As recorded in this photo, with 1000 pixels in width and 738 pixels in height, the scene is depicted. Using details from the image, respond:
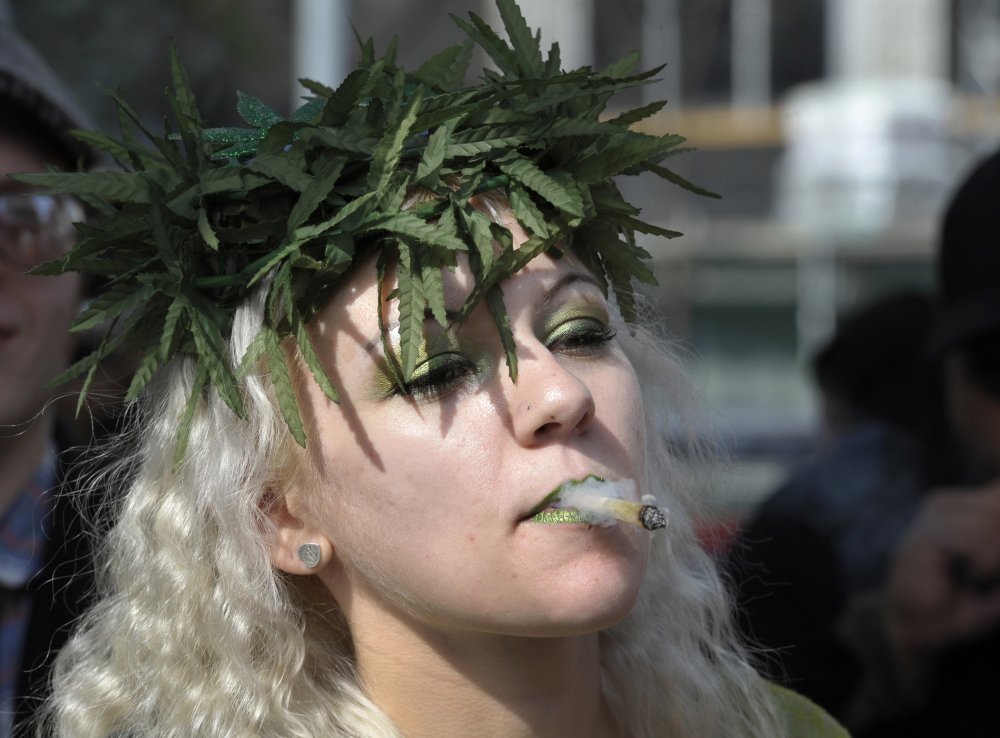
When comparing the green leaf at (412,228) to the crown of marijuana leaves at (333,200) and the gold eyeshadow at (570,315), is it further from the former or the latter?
the gold eyeshadow at (570,315)

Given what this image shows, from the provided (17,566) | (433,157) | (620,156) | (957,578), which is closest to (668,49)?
(957,578)

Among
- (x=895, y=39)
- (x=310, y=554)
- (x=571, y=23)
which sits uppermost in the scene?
(x=571, y=23)

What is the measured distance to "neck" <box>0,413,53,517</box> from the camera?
2.44m

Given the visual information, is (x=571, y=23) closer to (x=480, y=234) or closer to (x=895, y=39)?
(x=895, y=39)

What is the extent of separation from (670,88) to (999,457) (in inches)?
289

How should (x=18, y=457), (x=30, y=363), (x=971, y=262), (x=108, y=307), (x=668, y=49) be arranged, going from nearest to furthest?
(x=108, y=307) < (x=30, y=363) < (x=18, y=457) < (x=971, y=262) < (x=668, y=49)

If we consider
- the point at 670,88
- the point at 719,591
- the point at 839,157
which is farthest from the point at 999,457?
the point at 670,88

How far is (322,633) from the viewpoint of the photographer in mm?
1763

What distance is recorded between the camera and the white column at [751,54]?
30.6 feet

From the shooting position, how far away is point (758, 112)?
9.71 m

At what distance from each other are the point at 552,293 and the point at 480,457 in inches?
9.8

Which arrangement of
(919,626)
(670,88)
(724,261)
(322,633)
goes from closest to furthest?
(322,633) < (919,626) < (724,261) < (670,88)

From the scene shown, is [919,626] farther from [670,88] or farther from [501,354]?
[670,88]

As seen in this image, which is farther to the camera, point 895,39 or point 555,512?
point 895,39
